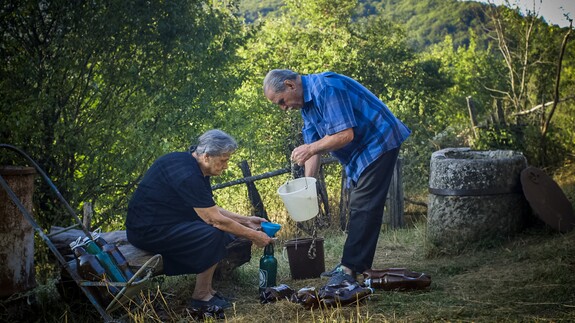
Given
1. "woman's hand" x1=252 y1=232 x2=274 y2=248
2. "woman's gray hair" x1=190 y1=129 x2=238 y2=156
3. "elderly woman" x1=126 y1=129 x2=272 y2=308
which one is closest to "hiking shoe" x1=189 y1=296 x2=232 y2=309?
"elderly woman" x1=126 y1=129 x2=272 y2=308

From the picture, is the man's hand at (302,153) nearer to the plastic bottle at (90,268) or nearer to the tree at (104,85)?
the plastic bottle at (90,268)

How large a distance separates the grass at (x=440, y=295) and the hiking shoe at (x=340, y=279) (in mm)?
232

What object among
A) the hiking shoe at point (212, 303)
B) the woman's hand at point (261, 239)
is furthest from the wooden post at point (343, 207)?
the hiking shoe at point (212, 303)

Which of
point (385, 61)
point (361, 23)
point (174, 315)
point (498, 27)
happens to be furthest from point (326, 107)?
point (361, 23)

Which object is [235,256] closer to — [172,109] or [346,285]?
[346,285]

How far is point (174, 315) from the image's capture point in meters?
4.50

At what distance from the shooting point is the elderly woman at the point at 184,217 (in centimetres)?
450

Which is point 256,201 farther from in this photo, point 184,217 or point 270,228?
point 184,217

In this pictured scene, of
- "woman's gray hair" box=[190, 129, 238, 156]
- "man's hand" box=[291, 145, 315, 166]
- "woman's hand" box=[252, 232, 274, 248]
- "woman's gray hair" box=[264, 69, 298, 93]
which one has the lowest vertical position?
"woman's hand" box=[252, 232, 274, 248]

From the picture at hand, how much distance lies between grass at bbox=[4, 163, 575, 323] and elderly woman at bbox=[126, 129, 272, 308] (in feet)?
1.11

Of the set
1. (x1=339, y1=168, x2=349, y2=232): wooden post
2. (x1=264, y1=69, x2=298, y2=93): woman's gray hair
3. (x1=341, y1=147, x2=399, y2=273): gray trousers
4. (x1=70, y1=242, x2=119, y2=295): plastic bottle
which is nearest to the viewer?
(x1=70, y1=242, x2=119, y2=295): plastic bottle

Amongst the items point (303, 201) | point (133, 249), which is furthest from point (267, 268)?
point (133, 249)

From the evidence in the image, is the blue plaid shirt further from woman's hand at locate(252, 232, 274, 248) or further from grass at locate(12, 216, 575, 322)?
grass at locate(12, 216, 575, 322)

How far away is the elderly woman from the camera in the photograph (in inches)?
177
